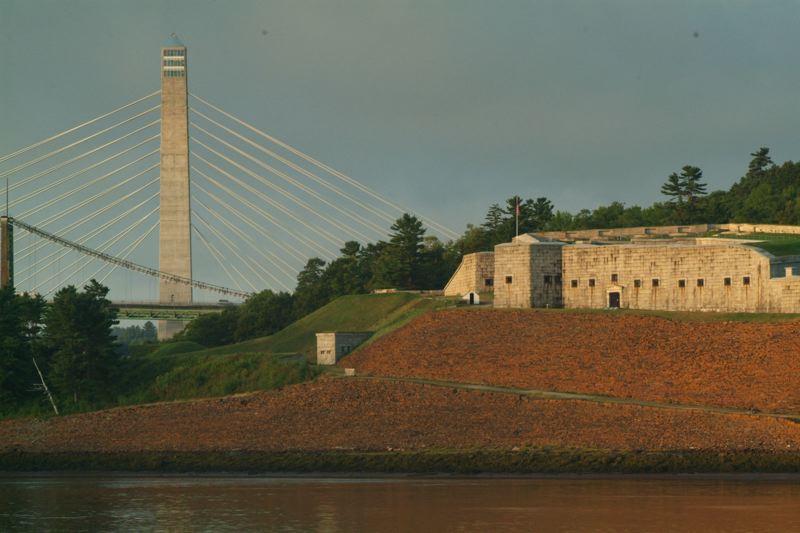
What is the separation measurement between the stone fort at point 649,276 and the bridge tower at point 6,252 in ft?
117

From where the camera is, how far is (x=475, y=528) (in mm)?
42719

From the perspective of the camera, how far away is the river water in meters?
43.4

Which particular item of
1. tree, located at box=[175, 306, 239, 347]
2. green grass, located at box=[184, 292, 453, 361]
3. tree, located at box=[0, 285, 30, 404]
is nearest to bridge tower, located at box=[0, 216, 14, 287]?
tree, located at box=[0, 285, 30, 404]

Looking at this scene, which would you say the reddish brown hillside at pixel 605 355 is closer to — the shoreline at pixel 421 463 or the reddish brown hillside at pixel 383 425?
the reddish brown hillside at pixel 383 425

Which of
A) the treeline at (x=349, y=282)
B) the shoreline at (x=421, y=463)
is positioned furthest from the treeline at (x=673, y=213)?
the shoreline at (x=421, y=463)

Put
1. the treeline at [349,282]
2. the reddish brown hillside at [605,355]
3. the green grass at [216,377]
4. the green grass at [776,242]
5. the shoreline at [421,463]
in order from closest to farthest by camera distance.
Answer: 1. the shoreline at [421,463]
2. the reddish brown hillside at [605,355]
3. the green grass at [216,377]
4. the green grass at [776,242]
5. the treeline at [349,282]

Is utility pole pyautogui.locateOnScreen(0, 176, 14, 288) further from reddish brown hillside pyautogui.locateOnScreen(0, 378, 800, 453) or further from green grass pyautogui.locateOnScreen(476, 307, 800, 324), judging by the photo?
green grass pyautogui.locateOnScreen(476, 307, 800, 324)

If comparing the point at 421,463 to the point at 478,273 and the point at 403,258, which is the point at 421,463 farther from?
the point at 403,258

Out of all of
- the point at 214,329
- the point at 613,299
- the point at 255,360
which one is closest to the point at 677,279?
the point at 613,299

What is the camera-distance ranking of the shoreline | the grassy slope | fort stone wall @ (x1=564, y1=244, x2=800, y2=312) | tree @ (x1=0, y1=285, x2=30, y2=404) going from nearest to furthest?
the shoreline < fort stone wall @ (x1=564, y1=244, x2=800, y2=312) < the grassy slope < tree @ (x1=0, y1=285, x2=30, y2=404)

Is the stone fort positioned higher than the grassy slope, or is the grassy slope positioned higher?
the stone fort

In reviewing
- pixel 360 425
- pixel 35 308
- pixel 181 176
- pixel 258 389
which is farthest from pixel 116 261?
pixel 360 425

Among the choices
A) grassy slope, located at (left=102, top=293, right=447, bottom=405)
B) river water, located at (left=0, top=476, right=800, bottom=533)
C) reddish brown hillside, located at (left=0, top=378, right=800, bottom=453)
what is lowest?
river water, located at (left=0, top=476, right=800, bottom=533)

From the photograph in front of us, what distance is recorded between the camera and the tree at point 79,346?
253ft
